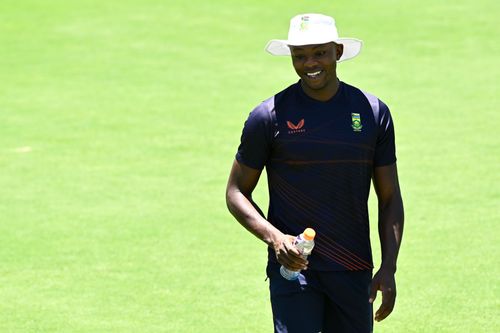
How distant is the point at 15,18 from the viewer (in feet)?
74.1

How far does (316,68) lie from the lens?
21.8 feet

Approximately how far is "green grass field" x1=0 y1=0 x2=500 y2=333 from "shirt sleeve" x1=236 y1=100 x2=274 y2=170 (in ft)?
10.1

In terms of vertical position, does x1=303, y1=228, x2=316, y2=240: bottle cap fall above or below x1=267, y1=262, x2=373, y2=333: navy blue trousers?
above

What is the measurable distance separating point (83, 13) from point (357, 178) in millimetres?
16845

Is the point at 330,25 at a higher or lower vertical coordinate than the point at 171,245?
higher

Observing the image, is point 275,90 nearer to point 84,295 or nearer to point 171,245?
point 171,245

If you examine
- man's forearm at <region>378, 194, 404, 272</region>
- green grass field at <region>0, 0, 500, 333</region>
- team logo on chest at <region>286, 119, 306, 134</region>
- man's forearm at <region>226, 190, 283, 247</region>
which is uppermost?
team logo on chest at <region>286, 119, 306, 134</region>

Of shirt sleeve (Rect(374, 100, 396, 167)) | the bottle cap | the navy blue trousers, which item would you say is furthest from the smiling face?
the navy blue trousers

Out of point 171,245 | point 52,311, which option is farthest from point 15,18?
point 52,311

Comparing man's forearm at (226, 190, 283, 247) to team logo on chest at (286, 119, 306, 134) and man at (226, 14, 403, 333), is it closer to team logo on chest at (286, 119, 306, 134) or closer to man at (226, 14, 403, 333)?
man at (226, 14, 403, 333)

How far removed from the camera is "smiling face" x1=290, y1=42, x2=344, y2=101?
6.63 metres

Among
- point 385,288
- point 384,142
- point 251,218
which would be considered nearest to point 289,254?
point 251,218

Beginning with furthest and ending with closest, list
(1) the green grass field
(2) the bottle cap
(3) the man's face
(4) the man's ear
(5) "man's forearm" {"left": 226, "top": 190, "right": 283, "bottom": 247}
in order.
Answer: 1. (1) the green grass field
2. (4) the man's ear
3. (3) the man's face
4. (5) "man's forearm" {"left": 226, "top": 190, "right": 283, "bottom": 247}
5. (2) the bottle cap

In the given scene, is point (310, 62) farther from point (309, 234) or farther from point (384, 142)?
point (309, 234)
